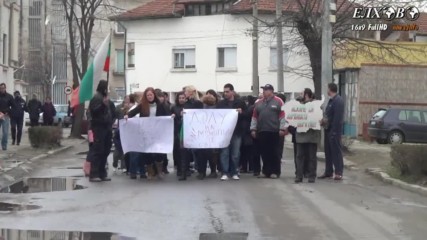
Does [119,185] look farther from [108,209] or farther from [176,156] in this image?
[108,209]

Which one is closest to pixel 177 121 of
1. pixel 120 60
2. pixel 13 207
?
pixel 13 207

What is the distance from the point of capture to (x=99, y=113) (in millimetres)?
15695

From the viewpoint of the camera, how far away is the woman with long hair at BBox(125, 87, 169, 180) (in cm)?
1647

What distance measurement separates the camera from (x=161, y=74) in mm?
51438

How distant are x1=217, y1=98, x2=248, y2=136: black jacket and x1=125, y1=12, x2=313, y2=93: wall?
3070cm

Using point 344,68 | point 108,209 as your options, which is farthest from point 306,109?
point 344,68

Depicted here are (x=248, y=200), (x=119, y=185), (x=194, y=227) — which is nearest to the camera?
(x=194, y=227)

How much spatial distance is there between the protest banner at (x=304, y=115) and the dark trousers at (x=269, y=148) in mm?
464

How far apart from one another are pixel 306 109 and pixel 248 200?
12.8 ft

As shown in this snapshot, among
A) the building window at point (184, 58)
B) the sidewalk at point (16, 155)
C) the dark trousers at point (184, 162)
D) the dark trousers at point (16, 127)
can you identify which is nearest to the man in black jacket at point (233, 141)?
the dark trousers at point (184, 162)

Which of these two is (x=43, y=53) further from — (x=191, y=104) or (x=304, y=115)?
(x=304, y=115)

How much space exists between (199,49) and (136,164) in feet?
112

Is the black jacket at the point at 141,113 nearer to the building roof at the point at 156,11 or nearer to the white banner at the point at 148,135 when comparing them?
the white banner at the point at 148,135

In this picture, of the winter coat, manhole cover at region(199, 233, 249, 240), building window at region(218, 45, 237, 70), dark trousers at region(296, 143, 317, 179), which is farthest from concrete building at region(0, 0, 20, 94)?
manhole cover at region(199, 233, 249, 240)
